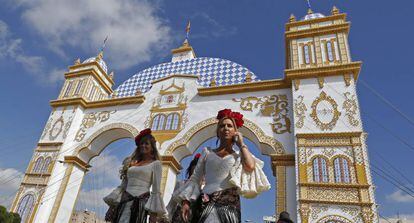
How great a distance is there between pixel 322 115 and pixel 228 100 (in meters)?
2.64

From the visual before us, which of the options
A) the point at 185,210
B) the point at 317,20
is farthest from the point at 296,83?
the point at 185,210

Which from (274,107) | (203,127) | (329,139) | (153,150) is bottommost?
(153,150)

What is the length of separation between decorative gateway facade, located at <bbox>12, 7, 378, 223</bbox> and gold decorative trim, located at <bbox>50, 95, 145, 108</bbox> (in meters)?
0.04

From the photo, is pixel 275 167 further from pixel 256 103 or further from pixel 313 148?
pixel 256 103

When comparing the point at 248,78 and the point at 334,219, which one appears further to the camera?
the point at 248,78

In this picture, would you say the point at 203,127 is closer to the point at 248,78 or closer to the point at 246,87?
the point at 246,87

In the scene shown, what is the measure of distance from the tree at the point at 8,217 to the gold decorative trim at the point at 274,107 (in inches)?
282

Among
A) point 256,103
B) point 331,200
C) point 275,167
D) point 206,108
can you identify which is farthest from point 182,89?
point 331,200

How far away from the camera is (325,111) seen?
6746 mm

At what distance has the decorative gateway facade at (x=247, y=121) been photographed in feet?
19.6

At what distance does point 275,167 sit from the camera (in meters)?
6.70

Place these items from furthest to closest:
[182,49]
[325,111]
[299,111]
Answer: [182,49] < [299,111] < [325,111]

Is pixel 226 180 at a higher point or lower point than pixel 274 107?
lower

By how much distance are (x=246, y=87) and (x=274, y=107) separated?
1.05m
